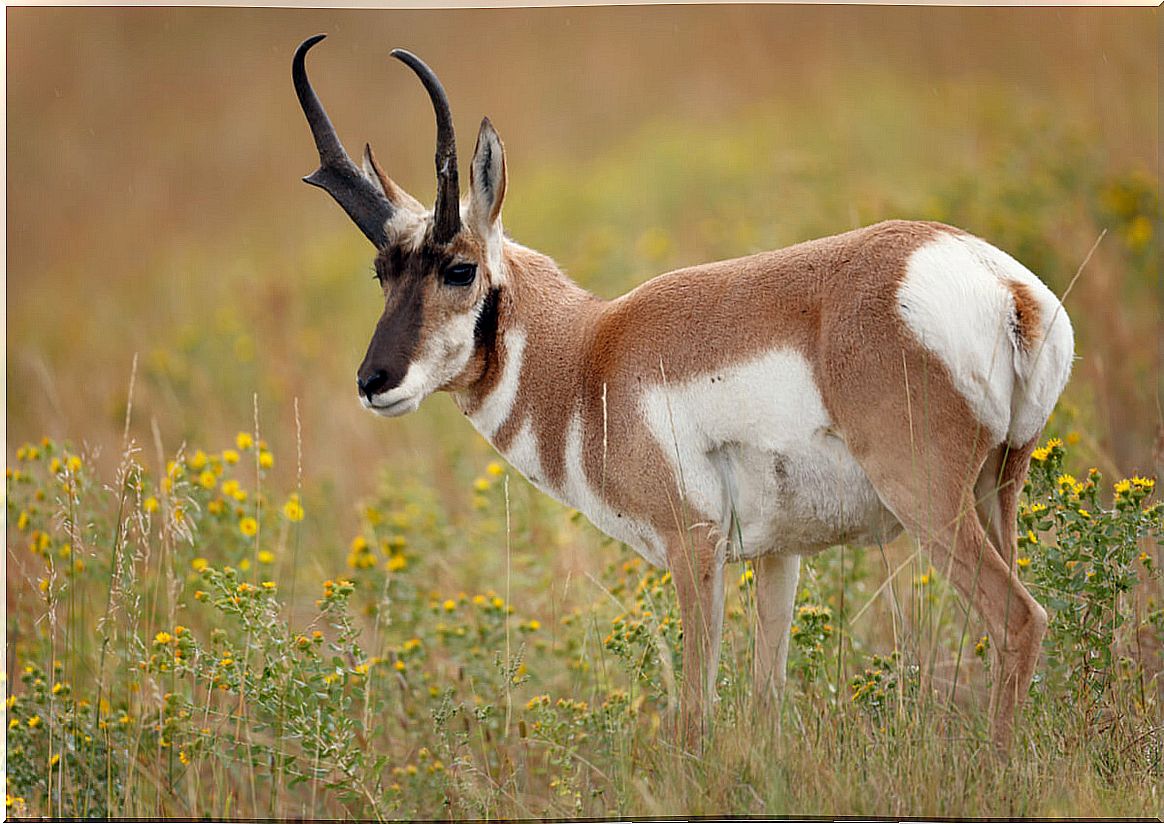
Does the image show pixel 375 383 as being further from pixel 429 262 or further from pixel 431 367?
pixel 429 262

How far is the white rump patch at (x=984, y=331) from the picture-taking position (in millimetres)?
4414

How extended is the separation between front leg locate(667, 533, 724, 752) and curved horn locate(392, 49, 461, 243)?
1.57 meters

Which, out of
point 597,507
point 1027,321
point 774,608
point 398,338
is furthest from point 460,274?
point 1027,321

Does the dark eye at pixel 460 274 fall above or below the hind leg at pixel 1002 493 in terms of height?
above

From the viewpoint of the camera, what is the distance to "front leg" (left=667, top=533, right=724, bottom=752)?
195 inches

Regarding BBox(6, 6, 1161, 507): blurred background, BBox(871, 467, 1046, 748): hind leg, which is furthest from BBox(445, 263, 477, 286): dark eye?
BBox(871, 467, 1046, 748): hind leg

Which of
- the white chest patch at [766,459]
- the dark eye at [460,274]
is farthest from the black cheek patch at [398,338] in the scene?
the white chest patch at [766,459]

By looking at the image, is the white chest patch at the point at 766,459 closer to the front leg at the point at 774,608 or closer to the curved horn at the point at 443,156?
the front leg at the point at 774,608

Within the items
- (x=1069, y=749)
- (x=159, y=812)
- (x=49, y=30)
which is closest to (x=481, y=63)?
(x=49, y=30)

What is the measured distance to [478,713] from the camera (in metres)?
5.50

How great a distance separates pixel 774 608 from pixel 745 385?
122cm

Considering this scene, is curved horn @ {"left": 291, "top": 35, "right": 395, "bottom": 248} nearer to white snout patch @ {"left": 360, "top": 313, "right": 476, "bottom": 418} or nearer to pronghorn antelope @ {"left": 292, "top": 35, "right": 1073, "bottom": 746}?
pronghorn antelope @ {"left": 292, "top": 35, "right": 1073, "bottom": 746}

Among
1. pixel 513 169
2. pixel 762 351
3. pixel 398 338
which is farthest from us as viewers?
pixel 513 169

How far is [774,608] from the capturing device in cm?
553
